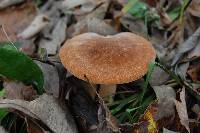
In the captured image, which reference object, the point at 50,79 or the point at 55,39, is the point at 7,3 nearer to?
the point at 55,39

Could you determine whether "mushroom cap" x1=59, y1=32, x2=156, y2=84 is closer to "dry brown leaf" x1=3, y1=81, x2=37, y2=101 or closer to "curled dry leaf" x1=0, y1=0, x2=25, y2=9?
"dry brown leaf" x1=3, y1=81, x2=37, y2=101

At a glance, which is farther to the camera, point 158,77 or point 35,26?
point 35,26

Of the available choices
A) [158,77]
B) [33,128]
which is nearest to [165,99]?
[158,77]

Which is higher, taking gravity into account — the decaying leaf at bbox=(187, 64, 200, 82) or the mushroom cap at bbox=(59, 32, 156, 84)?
the mushroom cap at bbox=(59, 32, 156, 84)

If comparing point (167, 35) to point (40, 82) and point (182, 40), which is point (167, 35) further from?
point (40, 82)

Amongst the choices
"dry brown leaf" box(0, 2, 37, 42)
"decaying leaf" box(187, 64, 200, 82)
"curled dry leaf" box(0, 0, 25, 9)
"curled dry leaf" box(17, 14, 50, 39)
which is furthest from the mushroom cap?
"curled dry leaf" box(0, 0, 25, 9)
